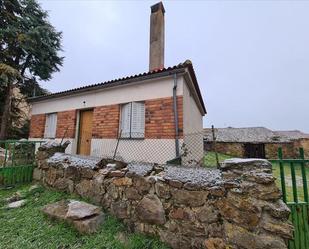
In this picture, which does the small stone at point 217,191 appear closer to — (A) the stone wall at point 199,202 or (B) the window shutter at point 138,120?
(A) the stone wall at point 199,202

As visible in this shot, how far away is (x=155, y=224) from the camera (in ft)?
10.7

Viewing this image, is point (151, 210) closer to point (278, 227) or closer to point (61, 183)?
point (278, 227)

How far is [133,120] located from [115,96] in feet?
4.37

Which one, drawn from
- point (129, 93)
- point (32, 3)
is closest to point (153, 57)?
point (129, 93)

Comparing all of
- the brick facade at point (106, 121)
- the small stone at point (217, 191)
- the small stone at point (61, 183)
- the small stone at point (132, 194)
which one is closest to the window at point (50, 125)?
the brick facade at point (106, 121)

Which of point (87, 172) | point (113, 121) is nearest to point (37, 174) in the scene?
point (87, 172)

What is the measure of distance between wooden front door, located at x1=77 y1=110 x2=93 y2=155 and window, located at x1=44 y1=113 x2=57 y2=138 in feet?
5.96

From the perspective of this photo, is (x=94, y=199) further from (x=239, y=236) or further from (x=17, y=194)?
(x=239, y=236)

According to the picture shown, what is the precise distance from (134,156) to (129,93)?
2293mm

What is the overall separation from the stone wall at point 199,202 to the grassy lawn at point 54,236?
0.22 meters

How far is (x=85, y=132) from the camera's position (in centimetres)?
801

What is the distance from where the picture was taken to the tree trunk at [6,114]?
10.6 meters

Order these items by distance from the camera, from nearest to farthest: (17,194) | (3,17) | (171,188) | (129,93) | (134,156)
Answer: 1. (171,188)
2. (17,194)
3. (134,156)
4. (129,93)
5. (3,17)

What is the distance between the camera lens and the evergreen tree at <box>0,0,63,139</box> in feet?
35.0
